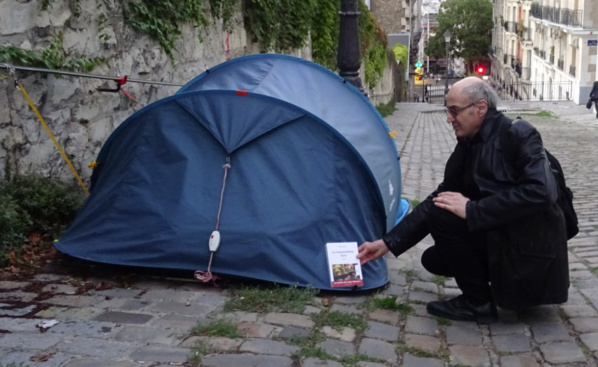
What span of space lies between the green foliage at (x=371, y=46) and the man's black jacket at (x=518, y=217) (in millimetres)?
13951

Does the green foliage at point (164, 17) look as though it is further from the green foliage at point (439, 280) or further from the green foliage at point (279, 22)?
the green foliage at point (439, 280)

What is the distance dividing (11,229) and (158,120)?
1043mm

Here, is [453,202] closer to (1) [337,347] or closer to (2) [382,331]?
(2) [382,331]

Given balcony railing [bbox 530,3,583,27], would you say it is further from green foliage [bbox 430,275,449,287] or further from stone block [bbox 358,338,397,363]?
stone block [bbox 358,338,397,363]

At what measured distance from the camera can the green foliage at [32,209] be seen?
463 cm

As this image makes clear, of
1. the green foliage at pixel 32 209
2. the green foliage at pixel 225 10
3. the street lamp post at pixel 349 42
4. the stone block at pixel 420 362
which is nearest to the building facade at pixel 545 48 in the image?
the street lamp post at pixel 349 42

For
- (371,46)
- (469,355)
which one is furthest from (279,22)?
(371,46)

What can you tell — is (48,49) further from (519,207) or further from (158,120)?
(519,207)

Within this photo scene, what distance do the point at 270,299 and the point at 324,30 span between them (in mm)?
9096

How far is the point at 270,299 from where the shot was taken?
4.18 m

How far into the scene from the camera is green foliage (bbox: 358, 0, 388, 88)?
61.8ft

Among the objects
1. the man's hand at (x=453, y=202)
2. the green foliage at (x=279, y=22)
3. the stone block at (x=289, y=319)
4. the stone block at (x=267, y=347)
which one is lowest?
the stone block at (x=289, y=319)

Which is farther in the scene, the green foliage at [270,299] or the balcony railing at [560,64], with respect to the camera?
the balcony railing at [560,64]

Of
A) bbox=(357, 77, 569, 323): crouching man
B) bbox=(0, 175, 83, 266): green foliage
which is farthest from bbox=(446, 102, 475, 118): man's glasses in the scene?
bbox=(0, 175, 83, 266): green foliage
